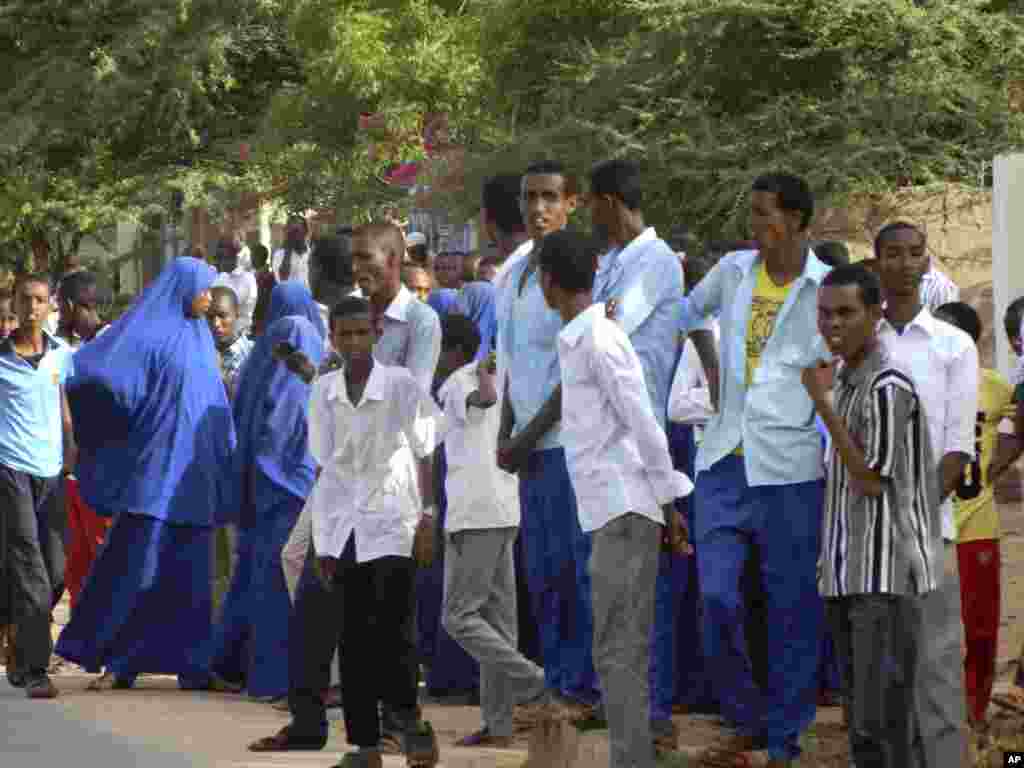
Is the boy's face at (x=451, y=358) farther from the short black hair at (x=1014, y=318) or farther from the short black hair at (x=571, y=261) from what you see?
the short black hair at (x=1014, y=318)

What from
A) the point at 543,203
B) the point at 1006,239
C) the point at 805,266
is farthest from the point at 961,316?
the point at 1006,239

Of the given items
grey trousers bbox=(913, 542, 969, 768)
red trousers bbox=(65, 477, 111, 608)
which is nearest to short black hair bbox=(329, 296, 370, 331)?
grey trousers bbox=(913, 542, 969, 768)

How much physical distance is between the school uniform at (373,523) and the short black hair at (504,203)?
1.41 meters

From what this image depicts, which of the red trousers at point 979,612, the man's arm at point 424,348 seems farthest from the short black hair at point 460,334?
the red trousers at point 979,612

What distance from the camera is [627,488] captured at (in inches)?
289

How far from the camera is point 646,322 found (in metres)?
8.14

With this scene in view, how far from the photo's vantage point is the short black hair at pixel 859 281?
22.4ft

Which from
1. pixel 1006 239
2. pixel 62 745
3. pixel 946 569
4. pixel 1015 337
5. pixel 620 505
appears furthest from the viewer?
pixel 1006 239

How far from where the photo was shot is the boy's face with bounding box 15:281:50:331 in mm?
11109

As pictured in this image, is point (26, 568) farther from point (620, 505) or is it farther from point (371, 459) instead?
point (620, 505)

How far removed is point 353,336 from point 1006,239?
6.10 meters

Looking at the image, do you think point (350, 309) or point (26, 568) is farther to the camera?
point (26, 568)

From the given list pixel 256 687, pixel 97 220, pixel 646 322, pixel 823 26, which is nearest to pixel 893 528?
pixel 646 322

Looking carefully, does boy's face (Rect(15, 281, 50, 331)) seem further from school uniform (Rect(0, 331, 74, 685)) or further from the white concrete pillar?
the white concrete pillar
